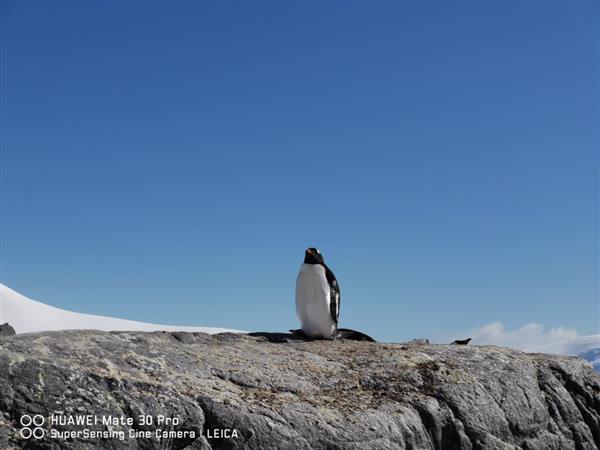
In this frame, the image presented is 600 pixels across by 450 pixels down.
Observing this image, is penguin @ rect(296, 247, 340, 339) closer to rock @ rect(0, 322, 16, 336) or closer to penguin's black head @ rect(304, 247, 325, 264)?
penguin's black head @ rect(304, 247, 325, 264)

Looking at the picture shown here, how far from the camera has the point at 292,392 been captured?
840cm

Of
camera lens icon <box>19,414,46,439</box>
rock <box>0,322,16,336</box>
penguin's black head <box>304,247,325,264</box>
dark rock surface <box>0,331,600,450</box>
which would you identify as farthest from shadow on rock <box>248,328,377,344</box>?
camera lens icon <box>19,414,46,439</box>

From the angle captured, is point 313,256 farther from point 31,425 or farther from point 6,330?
point 31,425

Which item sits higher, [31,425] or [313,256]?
[313,256]

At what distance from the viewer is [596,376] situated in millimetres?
12188

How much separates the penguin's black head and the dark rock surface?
133 centimetres

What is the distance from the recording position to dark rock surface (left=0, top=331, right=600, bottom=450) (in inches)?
270

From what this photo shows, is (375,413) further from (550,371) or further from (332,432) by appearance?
(550,371)

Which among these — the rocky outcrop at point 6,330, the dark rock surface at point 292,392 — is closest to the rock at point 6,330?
the rocky outcrop at point 6,330

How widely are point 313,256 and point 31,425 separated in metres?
6.25

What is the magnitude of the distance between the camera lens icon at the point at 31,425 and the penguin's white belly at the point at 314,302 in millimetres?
5658

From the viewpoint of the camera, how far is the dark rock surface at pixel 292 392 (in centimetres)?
685

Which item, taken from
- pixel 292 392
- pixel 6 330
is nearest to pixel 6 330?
pixel 6 330

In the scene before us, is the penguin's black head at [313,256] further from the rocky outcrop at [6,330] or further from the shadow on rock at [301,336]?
the rocky outcrop at [6,330]
